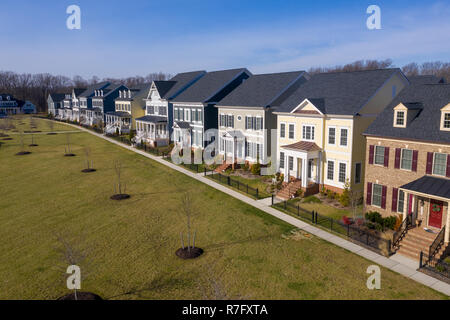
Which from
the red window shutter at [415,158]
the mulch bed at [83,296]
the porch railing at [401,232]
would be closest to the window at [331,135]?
the red window shutter at [415,158]

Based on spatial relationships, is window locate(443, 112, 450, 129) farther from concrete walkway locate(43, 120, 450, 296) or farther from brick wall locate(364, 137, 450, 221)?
concrete walkway locate(43, 120, 450, 296)

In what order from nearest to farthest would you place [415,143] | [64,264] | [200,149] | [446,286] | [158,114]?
[446,286]
[64,264]
[415,143]
[200,149]
[158,114]

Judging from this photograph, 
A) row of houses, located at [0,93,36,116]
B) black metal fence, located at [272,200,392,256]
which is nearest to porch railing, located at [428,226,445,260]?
black metal fence, located at [272,200,392,256]

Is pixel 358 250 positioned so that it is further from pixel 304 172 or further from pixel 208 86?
pixel 208 86
